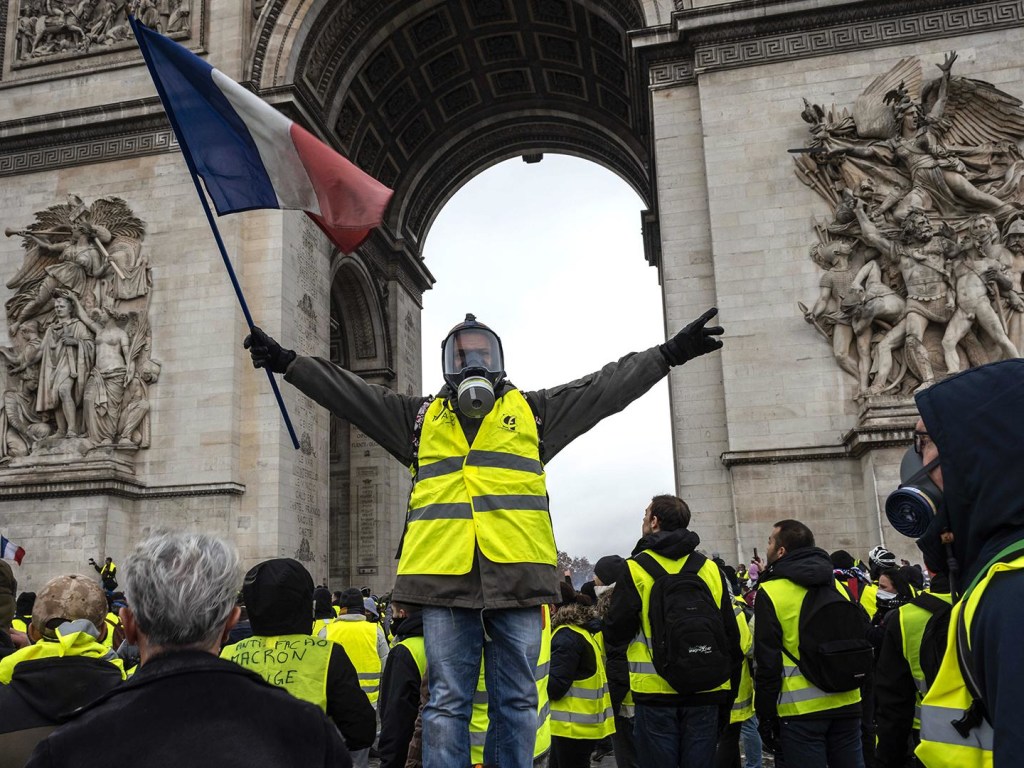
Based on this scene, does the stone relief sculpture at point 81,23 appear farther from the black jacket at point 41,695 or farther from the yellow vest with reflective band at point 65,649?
the black jacket at point 41,695

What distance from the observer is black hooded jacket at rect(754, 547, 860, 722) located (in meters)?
4.58

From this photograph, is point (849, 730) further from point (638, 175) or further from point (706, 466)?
point (638, 175)

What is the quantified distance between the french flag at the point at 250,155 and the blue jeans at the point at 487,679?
118 inches

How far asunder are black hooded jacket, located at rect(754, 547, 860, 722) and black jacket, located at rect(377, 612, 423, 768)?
71.7 inches

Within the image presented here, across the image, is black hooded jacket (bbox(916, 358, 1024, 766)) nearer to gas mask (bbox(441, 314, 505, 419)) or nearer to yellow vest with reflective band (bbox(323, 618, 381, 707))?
gas mask (bbox(441, 314, 505, 419))

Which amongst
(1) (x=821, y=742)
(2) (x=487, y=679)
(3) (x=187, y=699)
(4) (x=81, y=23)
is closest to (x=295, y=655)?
(2) (x=487, y=679)

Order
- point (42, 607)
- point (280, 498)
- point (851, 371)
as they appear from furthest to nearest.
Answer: point (280, 498) → point (851, 371) → point (42, 607)

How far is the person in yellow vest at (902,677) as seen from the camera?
3.27m

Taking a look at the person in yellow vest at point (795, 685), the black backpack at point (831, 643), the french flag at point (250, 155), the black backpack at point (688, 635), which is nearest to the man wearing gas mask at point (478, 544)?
the black backpack at point (688, 635)

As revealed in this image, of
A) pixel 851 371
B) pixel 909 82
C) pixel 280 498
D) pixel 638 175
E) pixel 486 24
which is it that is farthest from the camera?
pixel 638 175

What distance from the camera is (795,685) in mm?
4637

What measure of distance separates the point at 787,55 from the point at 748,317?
190 inches

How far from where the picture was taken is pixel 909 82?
47.3ft

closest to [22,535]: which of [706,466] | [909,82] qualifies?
[706,466]
